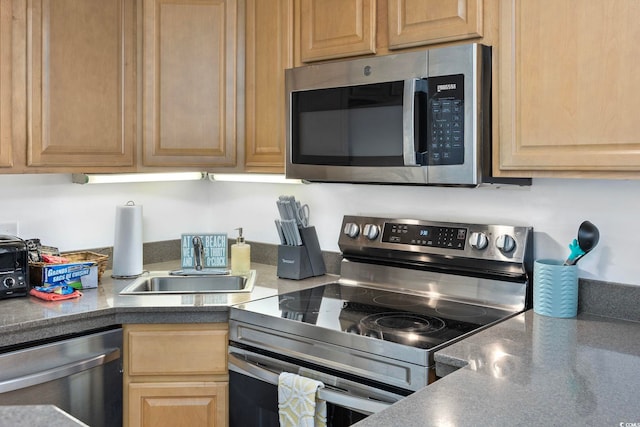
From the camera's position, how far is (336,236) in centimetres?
274

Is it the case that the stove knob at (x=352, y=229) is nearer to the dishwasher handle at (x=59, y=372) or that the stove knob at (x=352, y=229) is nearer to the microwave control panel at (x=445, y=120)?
the microwave control panel at (x=445, y=120)

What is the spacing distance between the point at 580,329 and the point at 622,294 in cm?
22

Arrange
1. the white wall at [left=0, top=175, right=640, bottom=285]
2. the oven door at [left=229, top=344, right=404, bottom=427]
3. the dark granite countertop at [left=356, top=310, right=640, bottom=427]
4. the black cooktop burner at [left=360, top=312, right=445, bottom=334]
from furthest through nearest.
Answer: the white wall at [left=0, top=175, right=640, bottom=285]
the black cooktop burner at [left=360, top=312, right=445, bottom=334]
the oven door at [left=229, top=344, right=404, bottom=427]
the dark granite countertop at [left=356, top=310, right=640, bottom=427]

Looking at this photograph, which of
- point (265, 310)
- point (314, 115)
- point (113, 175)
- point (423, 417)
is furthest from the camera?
point (113, 175)

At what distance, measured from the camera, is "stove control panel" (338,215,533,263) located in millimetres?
2150

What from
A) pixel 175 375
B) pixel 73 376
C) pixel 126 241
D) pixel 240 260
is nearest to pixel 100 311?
pixel 73 376

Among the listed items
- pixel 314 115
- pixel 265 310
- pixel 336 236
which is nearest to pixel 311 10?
pixel 314 115

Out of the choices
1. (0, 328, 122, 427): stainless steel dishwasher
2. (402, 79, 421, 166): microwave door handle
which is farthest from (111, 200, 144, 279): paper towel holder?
(402, 79, 421, 166): microwave door handle

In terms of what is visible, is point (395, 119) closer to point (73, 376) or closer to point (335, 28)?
point (335, 28)

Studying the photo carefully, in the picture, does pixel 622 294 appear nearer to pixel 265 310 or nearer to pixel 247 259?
pixel 265 310

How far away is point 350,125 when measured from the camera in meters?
2.23

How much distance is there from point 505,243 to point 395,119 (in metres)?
0.55

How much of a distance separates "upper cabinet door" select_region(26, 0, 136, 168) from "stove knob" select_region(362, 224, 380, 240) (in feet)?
3.10

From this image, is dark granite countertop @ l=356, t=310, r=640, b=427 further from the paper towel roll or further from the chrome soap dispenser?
the paper towel roll
